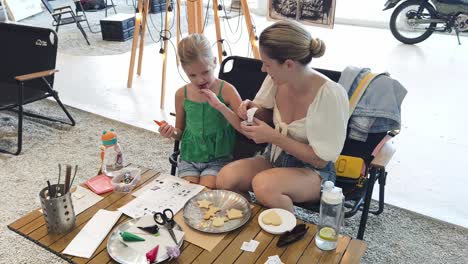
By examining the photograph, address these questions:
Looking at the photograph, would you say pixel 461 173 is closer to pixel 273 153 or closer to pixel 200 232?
pixel 273 153

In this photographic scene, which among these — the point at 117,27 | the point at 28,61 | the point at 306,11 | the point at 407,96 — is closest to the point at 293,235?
the point at 306,11

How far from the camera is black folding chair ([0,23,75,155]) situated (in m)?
2.88

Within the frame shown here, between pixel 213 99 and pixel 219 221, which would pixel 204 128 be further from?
pixel 219 221

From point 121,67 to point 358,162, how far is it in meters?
3.48

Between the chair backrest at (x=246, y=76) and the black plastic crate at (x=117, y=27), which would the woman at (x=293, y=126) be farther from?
the black plastic crate at (x=117, y=27)

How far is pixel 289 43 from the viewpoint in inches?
55.1

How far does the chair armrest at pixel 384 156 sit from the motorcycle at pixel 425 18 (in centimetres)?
371

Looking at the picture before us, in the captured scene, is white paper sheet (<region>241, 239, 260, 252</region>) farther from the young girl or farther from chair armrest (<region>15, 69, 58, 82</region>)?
chair armrest (<region>15, 69, 58, 82</region>)

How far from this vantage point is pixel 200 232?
4.34 ft

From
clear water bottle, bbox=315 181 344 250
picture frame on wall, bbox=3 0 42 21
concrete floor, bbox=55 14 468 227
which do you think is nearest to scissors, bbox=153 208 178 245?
clear water bottle, bbox=315 181 344 250

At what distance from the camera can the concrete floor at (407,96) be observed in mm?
2328

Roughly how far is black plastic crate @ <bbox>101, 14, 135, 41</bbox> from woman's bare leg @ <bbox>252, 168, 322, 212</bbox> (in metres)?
4.42

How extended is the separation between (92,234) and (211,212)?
1.31 feet

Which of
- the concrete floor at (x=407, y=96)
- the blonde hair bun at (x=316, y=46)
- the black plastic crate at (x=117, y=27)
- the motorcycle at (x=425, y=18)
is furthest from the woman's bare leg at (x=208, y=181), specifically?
the black plastic crate at (x=117, y=27)
